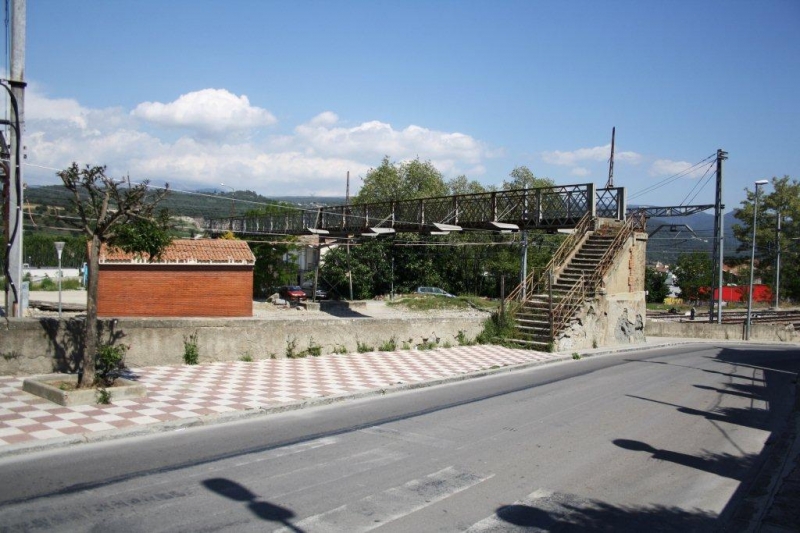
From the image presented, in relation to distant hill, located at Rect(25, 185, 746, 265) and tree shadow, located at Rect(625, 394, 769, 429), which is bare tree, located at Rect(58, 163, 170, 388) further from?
tree shadow, located at Rect(625, 394, 769, 429)

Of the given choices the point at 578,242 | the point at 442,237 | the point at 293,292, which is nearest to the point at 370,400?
the point at 578,242

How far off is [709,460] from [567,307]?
1412 centimetres

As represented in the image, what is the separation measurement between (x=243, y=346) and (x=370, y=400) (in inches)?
181

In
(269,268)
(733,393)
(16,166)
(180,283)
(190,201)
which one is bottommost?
(733,393)

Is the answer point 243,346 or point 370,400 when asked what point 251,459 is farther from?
point 243,346

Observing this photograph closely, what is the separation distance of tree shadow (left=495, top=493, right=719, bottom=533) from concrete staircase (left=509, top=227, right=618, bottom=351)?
14571mm

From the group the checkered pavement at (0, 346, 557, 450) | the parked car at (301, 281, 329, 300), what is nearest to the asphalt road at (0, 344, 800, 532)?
the checkered pavement at (0, 346, 557, 450)

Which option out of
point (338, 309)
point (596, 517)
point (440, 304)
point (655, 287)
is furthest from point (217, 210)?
point (596, 517)

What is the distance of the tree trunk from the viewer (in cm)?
1047

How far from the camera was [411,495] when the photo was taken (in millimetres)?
6809

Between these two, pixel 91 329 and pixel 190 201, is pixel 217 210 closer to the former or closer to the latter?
pixel 190 201

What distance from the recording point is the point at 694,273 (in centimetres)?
7275

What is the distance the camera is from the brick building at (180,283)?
2842cm

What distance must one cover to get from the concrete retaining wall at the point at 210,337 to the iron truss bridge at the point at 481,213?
663 centimetres
